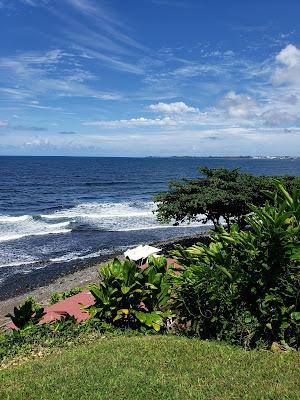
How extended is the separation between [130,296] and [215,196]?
1417 cm

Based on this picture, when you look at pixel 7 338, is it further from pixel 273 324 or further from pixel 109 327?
pixel 273 324

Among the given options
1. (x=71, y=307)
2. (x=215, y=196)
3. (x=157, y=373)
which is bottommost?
(x=71, y=307)

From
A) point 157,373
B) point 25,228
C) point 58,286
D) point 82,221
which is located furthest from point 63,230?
point 157,373

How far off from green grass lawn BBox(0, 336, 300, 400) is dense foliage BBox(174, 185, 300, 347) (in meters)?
0.49

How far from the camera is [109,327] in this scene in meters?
7.95

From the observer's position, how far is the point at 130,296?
803cm

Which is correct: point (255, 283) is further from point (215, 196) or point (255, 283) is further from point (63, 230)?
point (63, 230)

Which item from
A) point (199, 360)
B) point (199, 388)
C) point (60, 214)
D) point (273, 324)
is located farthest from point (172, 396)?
point (60, 214)

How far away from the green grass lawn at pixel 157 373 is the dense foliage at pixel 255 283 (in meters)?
0.49

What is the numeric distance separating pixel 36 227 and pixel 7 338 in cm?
2766

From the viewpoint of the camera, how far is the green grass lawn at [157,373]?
4926 mm

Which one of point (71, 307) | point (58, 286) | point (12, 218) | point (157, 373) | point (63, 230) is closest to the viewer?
point (157, 373)

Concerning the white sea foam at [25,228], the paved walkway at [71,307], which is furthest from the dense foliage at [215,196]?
the white sea foam at [25,228]

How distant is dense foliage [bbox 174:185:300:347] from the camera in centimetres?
642
